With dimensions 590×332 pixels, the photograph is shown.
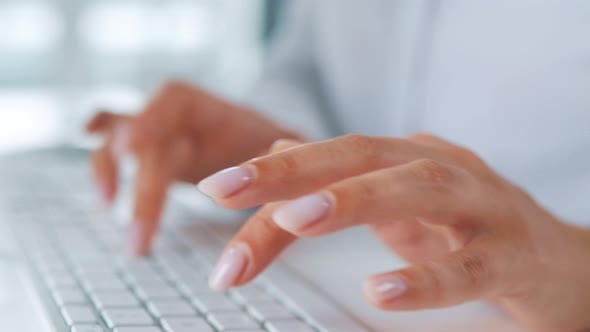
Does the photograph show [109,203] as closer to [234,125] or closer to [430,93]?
[234,125]

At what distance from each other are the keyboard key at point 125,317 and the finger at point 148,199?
0.13m

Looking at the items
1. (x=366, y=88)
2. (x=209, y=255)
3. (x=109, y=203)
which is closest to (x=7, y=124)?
(x=366, y=88)

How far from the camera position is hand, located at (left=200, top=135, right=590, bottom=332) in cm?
35

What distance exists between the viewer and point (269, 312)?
0.41 m

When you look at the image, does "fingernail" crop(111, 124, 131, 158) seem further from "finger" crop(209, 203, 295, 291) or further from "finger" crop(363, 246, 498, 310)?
"finger" crop(363, 246, 498, 310)

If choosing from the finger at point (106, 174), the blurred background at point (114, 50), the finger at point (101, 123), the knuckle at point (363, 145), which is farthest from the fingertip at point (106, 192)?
the blurred background at point (114, 50)

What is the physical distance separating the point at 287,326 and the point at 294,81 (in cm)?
71

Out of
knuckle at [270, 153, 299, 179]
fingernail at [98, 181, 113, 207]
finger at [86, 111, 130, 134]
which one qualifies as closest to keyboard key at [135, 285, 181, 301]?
knuckle at [270, 153, 299, 179]

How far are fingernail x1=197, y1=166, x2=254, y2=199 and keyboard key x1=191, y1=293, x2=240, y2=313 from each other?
79 millimetres

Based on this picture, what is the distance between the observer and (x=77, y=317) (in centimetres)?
38

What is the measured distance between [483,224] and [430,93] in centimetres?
43

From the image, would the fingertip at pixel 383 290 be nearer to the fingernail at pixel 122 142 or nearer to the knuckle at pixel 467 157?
the knuckle at pixel 467 157

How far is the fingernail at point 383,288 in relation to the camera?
336 millimetres

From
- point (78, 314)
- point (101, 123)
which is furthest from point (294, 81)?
point (78, 314)
